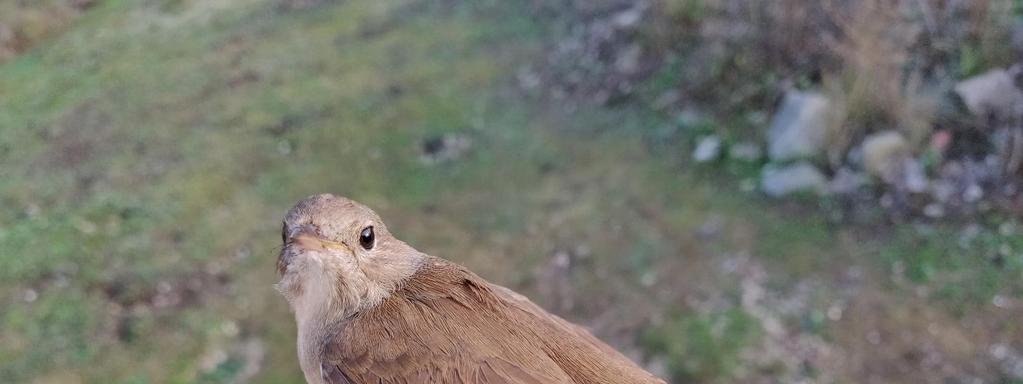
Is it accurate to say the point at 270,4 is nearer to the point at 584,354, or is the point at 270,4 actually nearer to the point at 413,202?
the point at 413,202

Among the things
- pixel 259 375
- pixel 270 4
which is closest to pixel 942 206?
pixel 259 375

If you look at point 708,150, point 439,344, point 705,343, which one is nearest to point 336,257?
point 439,344

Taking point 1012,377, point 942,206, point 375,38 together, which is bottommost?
point 1012,377

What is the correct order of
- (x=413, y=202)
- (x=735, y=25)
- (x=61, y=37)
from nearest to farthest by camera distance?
(x=413, y=202) → (x=735, y=25) → (x=61, y=37)

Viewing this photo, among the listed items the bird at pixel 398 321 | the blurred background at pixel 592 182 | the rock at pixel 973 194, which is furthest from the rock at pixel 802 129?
the bird at pixel 398 321

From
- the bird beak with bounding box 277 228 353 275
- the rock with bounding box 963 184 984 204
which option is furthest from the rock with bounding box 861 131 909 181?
the bird beak with bounding box 277 228 353 275

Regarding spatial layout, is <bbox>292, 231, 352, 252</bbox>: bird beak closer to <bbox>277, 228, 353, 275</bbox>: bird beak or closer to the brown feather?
<bbox>277, 228, 353, 275</bbox>: bird beak

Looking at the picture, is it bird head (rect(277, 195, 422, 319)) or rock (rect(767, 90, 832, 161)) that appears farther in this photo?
rock (rect(767, 90, 832, 161))
